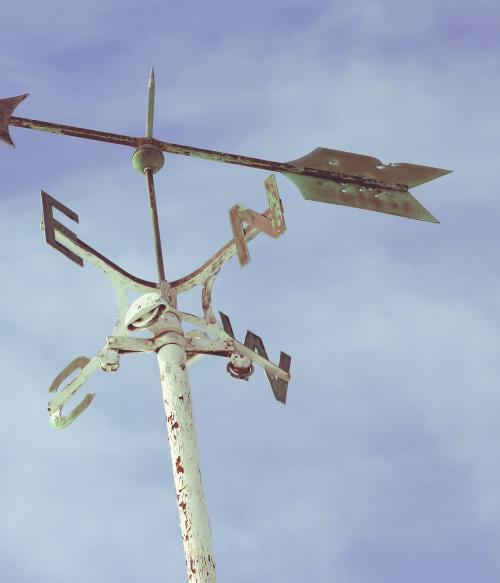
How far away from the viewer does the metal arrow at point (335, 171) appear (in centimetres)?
920

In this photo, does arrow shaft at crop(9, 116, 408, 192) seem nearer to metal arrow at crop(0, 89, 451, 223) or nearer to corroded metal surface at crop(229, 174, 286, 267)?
metal arrow at crop(0, 89, 451, 223)

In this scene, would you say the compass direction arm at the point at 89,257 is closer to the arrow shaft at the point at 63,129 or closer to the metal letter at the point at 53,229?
the metal letter at the point at 53,229

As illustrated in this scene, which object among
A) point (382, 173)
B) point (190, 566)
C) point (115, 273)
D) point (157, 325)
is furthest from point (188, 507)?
point (382, 173)

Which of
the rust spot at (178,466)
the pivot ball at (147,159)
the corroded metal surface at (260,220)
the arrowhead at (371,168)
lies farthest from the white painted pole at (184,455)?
the arrowhead at (371,168)

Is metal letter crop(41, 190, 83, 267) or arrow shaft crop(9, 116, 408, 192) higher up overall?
arrow shaft crop(9, 116, 408, 192)

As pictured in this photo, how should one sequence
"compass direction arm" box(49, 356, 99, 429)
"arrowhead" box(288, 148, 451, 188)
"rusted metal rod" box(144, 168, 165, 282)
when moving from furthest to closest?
"arrowhead" box(288, 148, 451, 188)
"rusted metal rod" box(144, 168, 165, 282)
"compass direction arm" box(49, 356, 99, 429)

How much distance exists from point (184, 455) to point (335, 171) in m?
3.82

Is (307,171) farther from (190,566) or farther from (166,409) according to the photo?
(190,566)

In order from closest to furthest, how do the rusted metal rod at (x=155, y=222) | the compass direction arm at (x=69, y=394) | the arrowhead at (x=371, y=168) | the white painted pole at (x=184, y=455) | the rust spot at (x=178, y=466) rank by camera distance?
the white painted pole at (x=184, y=455), the rust spot at (x=178, y=466), the compass direction arm at (x=69, y=394), the rusted metal rod at (x=155, y=222), the arrowhead at (x=371, y=168)

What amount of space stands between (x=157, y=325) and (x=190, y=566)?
1865 millimetres

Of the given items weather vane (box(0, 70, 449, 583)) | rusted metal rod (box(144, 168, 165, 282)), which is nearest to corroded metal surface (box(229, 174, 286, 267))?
weather vane (box(0, 70, 449, 583))

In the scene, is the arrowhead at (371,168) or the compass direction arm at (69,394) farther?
the arrowhead at (371,168)

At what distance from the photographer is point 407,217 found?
975cm

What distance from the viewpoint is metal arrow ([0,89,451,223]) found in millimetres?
9195
